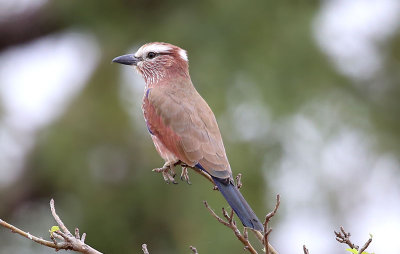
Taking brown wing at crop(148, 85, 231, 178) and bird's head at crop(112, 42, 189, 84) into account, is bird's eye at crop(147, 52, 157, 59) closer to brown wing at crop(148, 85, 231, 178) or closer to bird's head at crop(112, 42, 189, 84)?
bird's head at crop(112, 42, 189, 84)

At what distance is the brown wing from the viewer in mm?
5375

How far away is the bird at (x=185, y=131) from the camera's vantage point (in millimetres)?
5184

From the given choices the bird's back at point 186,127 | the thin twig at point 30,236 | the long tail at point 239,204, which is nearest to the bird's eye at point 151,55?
the bird's back at point 186,127

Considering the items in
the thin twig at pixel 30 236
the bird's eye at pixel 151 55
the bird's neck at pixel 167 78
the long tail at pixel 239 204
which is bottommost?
the thin twig at pixel 30 236

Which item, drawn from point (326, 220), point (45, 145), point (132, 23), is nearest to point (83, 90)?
point (45, 145)

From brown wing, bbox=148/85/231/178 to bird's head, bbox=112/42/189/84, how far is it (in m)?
0.49

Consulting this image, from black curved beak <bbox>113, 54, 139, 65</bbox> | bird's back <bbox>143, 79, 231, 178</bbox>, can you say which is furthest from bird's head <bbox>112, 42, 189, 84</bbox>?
bird's back <bbox>143, 79, 231, 178</bbox>

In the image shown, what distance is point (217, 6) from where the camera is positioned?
9.76 metres

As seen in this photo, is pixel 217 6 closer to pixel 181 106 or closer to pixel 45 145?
pixel 45 145

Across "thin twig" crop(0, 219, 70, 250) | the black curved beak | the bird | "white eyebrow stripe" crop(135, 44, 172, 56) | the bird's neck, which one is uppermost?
"white eyebrow stripe" crop(135, 44, 172, 56)

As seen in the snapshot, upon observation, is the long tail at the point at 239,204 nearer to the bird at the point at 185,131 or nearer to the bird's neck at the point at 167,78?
the bird at the point at 185,131

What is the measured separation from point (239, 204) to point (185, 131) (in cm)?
87

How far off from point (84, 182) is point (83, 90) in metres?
1.02

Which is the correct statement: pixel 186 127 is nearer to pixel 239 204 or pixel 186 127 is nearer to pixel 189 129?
pixel 189 129
